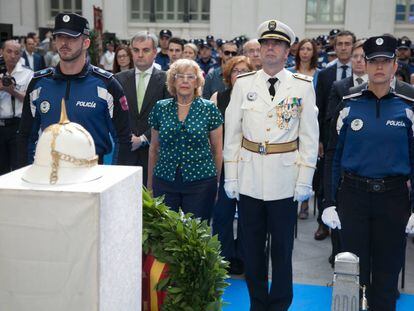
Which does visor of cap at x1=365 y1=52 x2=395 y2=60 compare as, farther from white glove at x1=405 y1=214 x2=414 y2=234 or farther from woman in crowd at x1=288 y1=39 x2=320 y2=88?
woman in crowd at x1=288 y1=39 x2=320 y2=88

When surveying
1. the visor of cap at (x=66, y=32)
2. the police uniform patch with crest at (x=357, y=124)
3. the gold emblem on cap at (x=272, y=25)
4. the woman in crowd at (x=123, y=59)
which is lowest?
the police uniform patch with crest at (x=357, y=124)

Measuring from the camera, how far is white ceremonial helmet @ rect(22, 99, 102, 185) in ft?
5.42

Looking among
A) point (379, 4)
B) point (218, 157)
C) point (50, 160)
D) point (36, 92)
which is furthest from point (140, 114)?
point (379, 4)

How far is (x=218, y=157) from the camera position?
14.4ft

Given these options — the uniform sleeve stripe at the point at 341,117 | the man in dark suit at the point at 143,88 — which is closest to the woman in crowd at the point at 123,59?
the man in dark suit at the point at 143,88

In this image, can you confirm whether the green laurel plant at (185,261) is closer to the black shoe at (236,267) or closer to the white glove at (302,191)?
the white glove at (302,191)

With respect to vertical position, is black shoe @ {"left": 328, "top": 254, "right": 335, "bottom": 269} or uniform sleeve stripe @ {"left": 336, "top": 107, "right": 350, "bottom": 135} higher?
uniform sleeve stripe @ {"left": 336, "top": 107, "right": 350, "bottom": 135}

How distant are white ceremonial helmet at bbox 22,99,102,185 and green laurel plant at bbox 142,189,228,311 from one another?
0.68 metres

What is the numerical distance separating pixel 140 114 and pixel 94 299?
11.7 ft

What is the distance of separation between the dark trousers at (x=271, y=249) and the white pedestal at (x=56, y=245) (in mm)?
2013

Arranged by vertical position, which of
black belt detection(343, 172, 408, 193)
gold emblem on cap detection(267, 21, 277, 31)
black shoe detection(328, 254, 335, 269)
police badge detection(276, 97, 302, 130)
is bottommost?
black shoe detection(328, 254, 335, 269)

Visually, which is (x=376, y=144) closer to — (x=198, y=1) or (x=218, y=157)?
(x=218, y=157)

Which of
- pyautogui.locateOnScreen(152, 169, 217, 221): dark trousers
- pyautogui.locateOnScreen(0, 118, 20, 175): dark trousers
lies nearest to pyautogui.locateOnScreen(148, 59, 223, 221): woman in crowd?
pyautogui.locateOnScreen(152, 169, 217, 221): dark trousers

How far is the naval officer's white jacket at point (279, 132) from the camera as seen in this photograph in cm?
349
